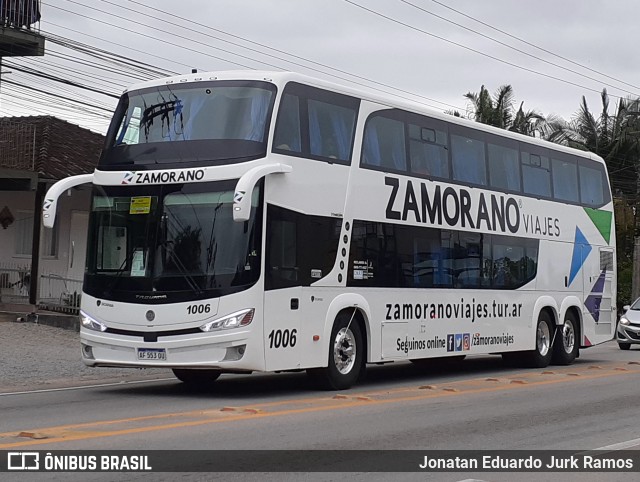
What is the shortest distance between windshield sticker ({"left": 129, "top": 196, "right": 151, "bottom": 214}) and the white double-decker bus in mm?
21

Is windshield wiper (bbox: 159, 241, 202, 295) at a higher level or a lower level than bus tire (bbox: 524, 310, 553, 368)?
higher

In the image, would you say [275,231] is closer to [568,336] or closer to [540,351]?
[540,351]

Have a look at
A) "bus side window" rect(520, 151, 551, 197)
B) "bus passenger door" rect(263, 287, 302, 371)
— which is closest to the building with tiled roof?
"bus side window" rect(520, 151, 551, 197)

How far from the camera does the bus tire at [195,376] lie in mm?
15247

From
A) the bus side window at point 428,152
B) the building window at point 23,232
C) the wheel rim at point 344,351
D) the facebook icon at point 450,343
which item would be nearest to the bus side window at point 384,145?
the bus side window at point 428,152

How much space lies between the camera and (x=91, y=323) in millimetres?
13852

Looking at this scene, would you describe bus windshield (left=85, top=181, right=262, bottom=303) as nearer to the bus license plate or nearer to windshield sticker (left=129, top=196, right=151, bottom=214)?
windshield sticker (left=129, top=196, right=151, bottom=214)

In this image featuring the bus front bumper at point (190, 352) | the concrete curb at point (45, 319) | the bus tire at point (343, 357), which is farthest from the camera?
the concrete curb at point (45, 319)

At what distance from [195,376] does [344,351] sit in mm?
2320

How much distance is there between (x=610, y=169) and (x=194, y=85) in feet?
124

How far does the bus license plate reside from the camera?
43.4 ft

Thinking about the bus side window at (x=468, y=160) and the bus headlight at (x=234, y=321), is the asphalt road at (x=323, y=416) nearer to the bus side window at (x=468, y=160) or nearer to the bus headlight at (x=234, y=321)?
the bus headlight at (x=234, y=321)

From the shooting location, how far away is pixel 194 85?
46.3 ft

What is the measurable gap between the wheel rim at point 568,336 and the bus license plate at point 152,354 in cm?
1058
